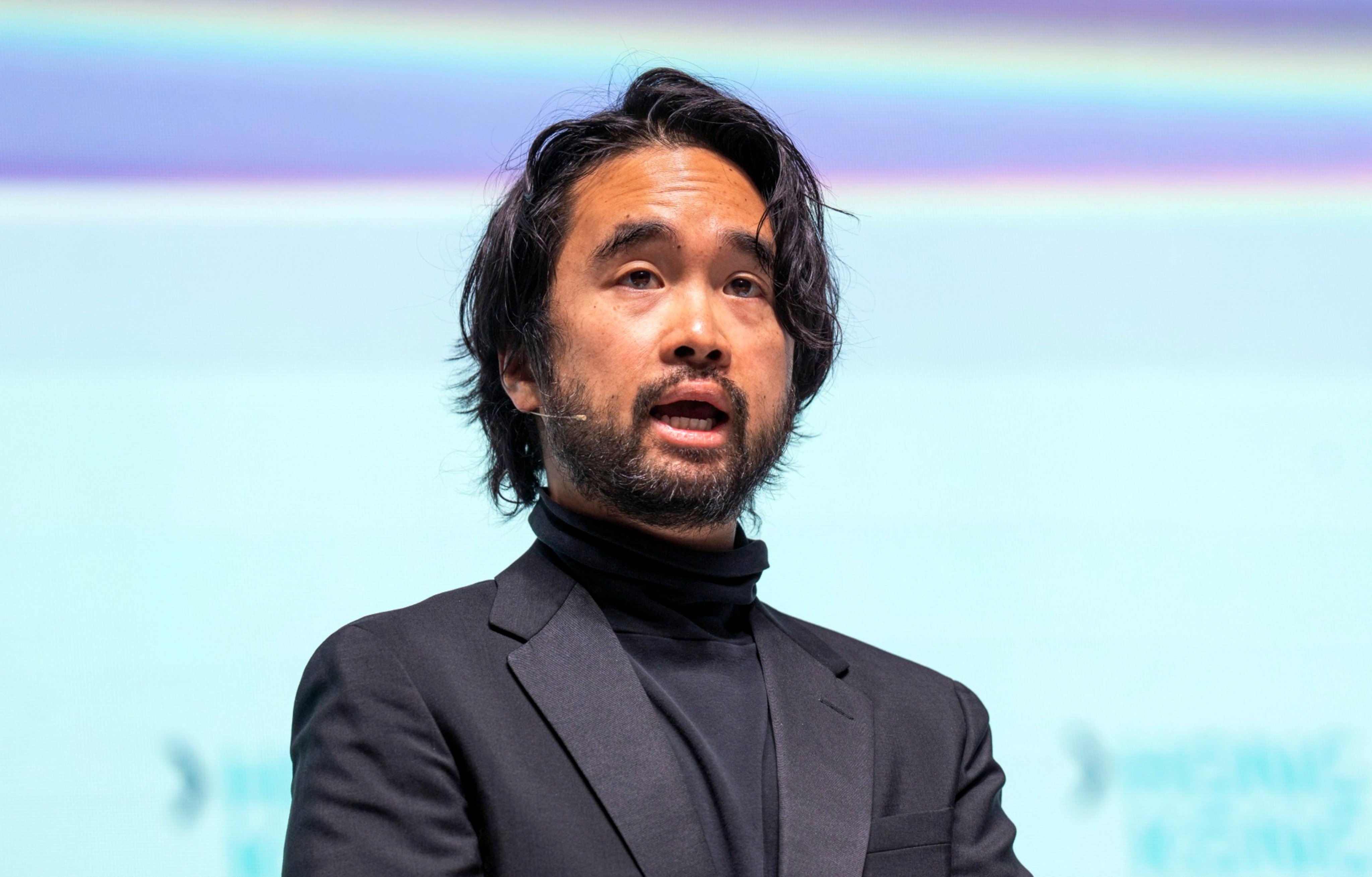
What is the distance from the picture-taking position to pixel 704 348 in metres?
1.85

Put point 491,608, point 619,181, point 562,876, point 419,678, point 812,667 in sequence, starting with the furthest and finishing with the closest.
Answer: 1. point 619,181
2. point 812,667
3. point 491,608
4. point 419,678
5. point 562,876

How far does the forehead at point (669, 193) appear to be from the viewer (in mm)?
1978

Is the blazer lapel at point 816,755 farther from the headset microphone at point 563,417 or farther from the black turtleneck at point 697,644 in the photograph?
the headset microphone at point 563,417

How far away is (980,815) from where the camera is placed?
1.86 metres

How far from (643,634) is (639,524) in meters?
0.16

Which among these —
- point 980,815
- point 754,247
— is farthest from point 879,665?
point 754,247

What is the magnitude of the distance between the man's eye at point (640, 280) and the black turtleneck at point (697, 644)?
33 centimetres

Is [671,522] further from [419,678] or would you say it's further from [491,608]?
[419,678]

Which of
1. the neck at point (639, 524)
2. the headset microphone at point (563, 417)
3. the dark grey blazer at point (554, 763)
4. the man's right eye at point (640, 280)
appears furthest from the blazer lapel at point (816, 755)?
the man's right eye at point (640, 280)

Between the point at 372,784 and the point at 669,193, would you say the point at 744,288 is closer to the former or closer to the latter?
the point at 669,193

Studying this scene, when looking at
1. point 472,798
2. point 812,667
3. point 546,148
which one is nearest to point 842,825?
point 812,667

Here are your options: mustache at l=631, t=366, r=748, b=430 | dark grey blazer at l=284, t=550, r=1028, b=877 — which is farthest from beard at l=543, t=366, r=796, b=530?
dark grey blazer at l=284, t=550, r=1028, b=877

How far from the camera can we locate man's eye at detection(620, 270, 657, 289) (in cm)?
193

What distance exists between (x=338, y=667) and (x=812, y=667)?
0.66 metres
